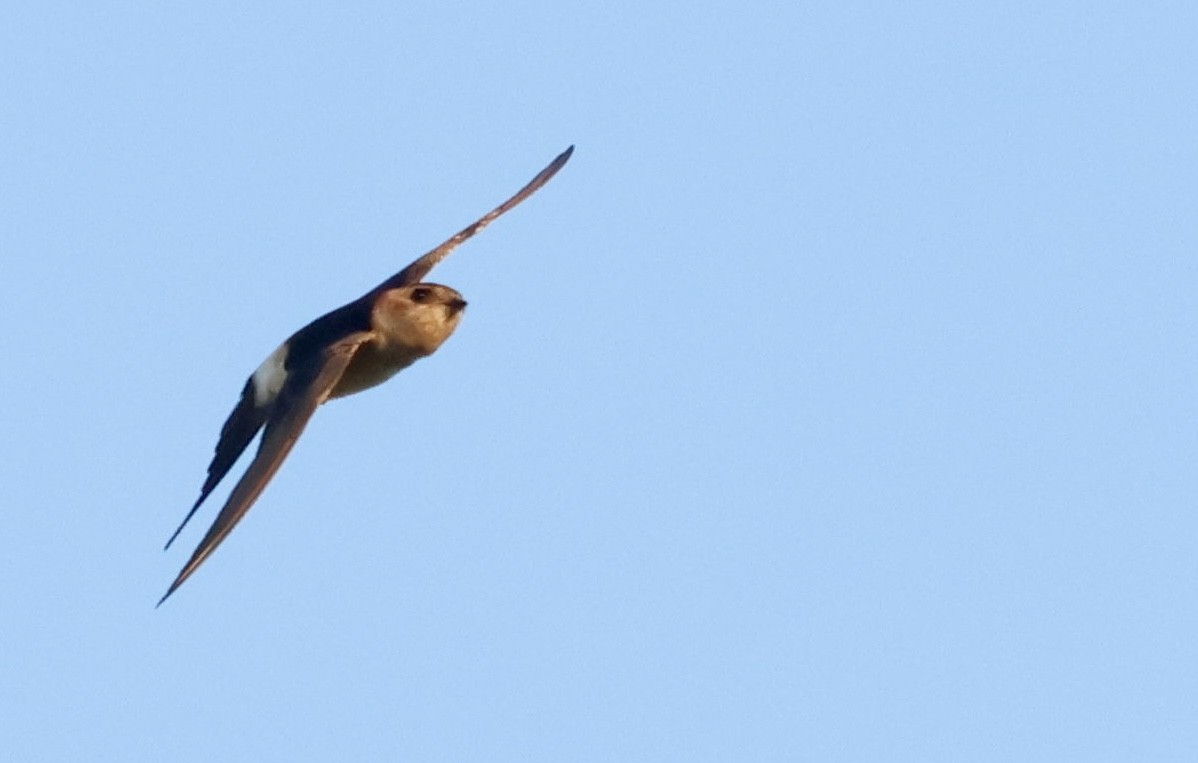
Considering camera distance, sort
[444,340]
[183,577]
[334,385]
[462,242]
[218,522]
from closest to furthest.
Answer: [183,577], [218,522], [334,385], [444,340], [462,242]

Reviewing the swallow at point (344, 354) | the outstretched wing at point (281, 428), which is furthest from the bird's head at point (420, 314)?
the outstretched wing at point (281, 428)

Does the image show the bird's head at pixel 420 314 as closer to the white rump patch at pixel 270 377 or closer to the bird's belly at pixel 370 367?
the bird's belly at pixel 370 367

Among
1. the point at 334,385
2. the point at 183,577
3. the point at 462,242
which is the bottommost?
the point at 183,577

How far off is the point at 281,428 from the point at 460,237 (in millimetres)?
2484

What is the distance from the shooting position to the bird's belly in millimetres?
10195

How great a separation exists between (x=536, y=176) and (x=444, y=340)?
1.84 m

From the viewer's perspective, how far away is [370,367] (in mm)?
10250

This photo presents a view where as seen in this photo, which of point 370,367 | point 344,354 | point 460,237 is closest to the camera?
point 344,354

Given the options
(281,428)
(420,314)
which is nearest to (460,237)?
(420,314)

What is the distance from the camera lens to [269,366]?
10.4 metres

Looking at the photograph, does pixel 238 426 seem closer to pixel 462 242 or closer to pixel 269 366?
pixel 269 366

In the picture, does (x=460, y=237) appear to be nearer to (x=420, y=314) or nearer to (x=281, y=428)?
(x=420, y=314)

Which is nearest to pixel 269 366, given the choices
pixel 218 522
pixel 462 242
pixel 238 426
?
pixel 238 426

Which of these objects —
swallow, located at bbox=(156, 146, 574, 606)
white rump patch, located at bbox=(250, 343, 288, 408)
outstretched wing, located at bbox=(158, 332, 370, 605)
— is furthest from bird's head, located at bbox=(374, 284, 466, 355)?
white rump patch, located at bbox=(250, 343, 288, 408)
